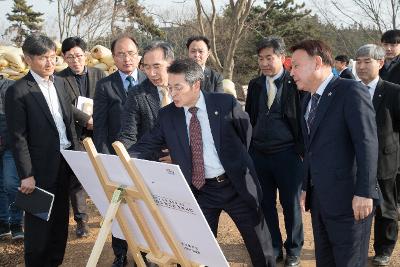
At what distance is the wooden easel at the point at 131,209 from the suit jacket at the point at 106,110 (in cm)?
128

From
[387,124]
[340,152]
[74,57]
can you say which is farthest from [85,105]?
[387,124]

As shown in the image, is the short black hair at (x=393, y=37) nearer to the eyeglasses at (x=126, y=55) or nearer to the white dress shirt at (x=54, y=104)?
the eyeglasses at (x=126, y=55)

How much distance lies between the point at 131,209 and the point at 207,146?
0.71 m

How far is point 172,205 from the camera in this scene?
219 cm

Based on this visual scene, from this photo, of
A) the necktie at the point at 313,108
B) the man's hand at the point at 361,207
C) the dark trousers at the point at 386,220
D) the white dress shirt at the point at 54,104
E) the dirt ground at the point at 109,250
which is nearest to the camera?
the man's hand at the point at 361,207

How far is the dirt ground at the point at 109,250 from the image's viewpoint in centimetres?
419

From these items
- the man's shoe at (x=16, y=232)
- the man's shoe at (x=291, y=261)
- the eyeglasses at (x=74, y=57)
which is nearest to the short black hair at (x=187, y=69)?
the man's shoe at (x=291, y=261)

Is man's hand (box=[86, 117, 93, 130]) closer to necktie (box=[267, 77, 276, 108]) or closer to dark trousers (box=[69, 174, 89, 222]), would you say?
dark trousers (box=[69, 174, 89, 222])

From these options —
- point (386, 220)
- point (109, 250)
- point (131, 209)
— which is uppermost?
point (131, 209)

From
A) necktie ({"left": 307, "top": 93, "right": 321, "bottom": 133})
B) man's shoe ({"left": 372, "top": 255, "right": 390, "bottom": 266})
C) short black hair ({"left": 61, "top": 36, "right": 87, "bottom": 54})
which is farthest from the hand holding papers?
man's shoe ({"left": 372, "top": 255, "right": 390, "bottom": 266})

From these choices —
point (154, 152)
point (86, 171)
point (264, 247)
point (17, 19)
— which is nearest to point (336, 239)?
point (264, 247)

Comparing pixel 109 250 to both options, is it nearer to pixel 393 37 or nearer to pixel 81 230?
pixel 81 230

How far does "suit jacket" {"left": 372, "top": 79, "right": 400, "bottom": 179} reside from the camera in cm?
363

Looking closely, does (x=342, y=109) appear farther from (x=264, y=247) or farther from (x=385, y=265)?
(x=385, y=265)
